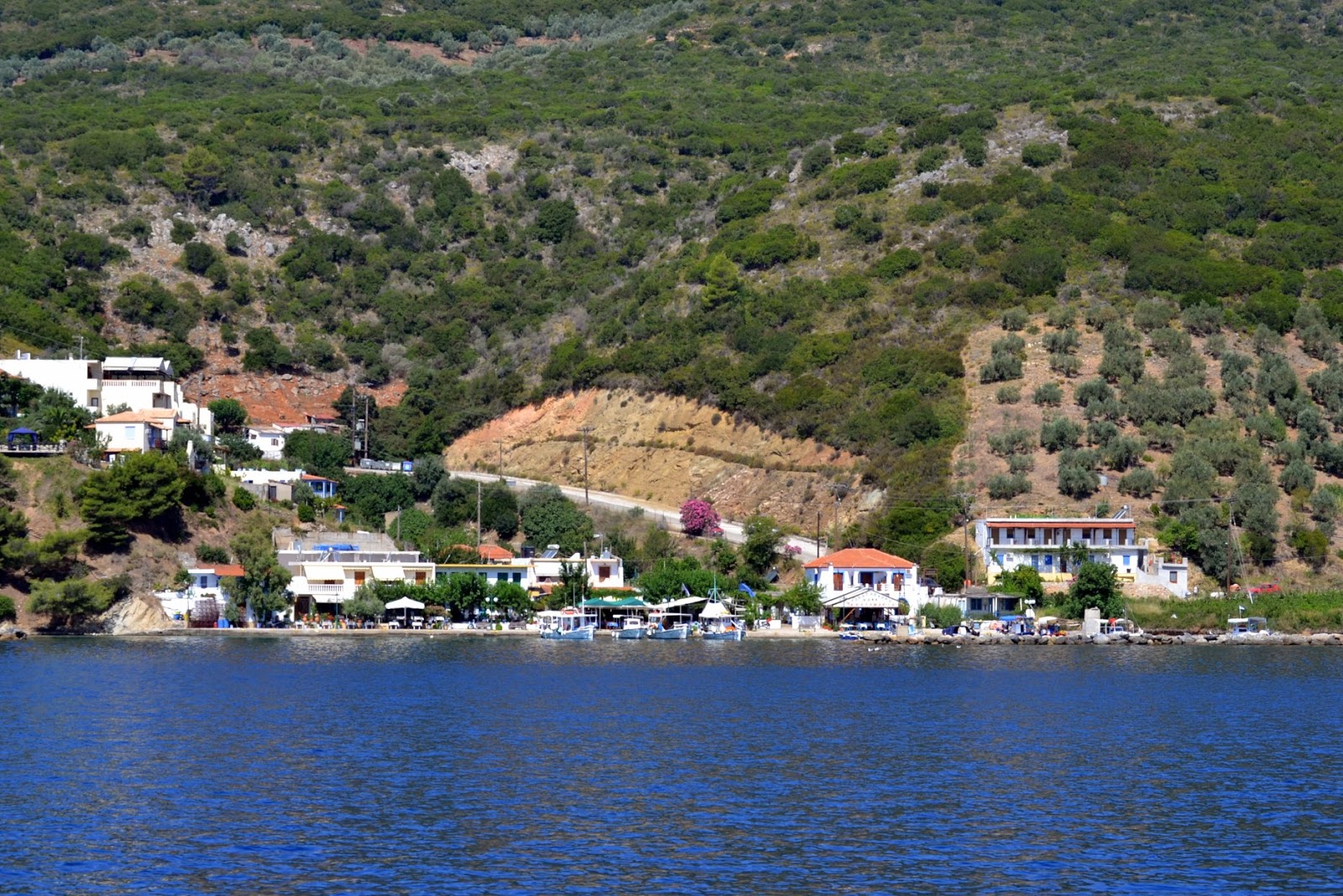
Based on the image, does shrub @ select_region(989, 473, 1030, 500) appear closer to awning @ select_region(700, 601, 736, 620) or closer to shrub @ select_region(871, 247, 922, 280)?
awning @ select_region(700, 601, 736, 620)

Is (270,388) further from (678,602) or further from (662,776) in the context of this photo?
(662,776)

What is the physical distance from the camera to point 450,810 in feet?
159

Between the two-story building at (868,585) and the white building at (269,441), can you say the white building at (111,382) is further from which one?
the two-story building at (868,585)

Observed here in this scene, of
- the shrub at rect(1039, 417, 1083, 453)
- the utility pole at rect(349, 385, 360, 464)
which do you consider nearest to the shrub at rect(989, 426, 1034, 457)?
the shrub at rect(1039, 417, 1083, 453)

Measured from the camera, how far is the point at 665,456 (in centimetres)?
13175

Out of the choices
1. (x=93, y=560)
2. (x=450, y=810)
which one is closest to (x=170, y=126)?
(x=93, y=560)

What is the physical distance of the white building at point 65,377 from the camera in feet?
403

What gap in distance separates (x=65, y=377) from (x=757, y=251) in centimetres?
5686

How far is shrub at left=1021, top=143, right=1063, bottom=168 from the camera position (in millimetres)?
155750

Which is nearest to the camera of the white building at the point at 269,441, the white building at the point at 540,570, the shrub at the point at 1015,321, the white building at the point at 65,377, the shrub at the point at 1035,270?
the white building at the point at 540,570

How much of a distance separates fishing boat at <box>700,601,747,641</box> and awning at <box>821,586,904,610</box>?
526 cm

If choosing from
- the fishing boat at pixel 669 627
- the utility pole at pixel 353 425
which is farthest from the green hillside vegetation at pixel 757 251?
the fishing boat at pixel 669 627

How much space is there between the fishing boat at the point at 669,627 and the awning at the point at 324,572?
18.4 meters

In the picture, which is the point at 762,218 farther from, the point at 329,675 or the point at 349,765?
the point at 349,765
